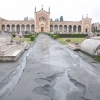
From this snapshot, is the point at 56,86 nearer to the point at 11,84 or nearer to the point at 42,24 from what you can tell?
the point at 11,84

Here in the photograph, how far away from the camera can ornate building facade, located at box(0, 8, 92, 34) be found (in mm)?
72312

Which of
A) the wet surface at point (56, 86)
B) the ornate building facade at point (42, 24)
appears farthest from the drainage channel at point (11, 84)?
the ornate building facade at point (42, 24)

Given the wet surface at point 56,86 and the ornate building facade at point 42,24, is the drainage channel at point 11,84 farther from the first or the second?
the ornate building facade at point 42,24

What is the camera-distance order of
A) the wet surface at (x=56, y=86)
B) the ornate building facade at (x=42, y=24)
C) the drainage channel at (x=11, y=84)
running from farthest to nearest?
the ornate building facade at (x=42, y=24)
the drainage channel at (x=11, y=84)
the wet surface at (x=56, y=86)

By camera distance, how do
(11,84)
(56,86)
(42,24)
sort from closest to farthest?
(56,86), (11,84), (42,24)

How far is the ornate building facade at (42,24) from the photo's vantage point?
7231 centimetres

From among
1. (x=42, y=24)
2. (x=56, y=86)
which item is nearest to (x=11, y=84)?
(x=56, y=86)

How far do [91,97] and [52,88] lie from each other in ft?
3.96

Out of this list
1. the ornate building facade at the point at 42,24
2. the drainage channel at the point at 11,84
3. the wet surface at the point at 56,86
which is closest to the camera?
the wet surface at the point at 56,86

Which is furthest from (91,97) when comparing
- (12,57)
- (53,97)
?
(12,57)

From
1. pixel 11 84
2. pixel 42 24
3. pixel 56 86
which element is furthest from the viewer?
pixel 42 24

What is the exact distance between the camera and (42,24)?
72062 mm

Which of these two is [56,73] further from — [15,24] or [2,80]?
[15,24]

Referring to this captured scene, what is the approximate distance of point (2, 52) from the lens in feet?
31.2
